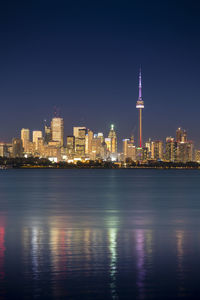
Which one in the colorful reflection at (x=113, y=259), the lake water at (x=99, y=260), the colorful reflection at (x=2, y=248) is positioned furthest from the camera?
the colorful reflection at (x=2, y=248)

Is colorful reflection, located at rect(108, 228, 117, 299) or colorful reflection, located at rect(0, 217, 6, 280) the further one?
colorful reflection, located at rect(0, 217, 6, 280)

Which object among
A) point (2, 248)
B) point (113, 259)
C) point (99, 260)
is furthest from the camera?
point (2, 248)

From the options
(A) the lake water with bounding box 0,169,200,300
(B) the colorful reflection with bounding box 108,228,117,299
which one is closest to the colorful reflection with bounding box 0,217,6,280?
(A) the lake water with bounding box 0,169,200,300

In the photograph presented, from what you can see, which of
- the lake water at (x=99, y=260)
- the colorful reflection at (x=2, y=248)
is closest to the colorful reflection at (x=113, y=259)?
the lake water at (x=99, y=260)

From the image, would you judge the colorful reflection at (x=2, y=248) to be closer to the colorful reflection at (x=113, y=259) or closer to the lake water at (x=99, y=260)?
the lake water at (x=99, y=260)

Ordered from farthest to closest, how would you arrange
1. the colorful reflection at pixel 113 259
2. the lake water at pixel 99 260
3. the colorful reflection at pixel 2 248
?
the colorful reflection at pixel 2 248, the colorful reflection at pixel 113 259, the lake water at pixel 99 260

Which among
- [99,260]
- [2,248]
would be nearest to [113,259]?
[99,260]

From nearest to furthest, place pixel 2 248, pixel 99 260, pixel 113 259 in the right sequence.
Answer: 1. pixel 99 260
2. pixel 113 259
3. pixel 2 248

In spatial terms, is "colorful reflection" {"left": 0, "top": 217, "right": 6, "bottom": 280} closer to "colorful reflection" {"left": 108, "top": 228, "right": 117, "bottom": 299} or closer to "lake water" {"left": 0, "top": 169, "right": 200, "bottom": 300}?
"lake water" {"left": 0, "top": 169, "right": 200, "bottom": 300}

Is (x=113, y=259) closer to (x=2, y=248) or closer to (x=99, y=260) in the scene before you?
(x=99, y=260)

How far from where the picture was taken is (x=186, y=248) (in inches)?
936

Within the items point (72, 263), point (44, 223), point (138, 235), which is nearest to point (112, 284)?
→ point (72, 263)

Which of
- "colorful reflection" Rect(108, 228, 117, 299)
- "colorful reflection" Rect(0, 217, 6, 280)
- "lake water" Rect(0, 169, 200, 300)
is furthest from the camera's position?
"colorful reflection" Rect(0, 217, 6, 280)

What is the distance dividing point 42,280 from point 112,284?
7.23ft
